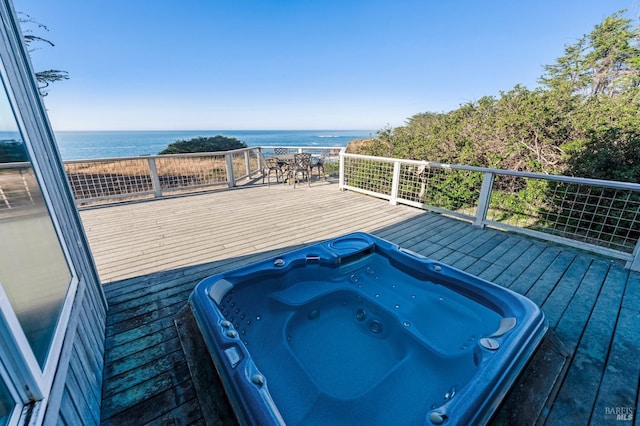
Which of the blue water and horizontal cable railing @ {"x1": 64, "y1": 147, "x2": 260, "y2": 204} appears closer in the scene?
horizontal cable railing @ {"x1": 64, "y1": 147, "x2": 260, "y2": 204}

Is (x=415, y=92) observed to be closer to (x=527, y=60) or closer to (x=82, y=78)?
(x=527, y=60)

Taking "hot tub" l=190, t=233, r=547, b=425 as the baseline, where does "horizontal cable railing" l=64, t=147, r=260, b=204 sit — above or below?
above

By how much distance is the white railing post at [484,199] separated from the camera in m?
3.48

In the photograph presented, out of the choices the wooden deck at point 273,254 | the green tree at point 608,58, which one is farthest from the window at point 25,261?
the green tree at point 608,58

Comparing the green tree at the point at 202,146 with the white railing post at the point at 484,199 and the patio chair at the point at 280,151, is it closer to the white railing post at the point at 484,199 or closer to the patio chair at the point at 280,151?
the patio chair at the point at 280,151

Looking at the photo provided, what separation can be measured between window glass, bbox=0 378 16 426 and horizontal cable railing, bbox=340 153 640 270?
4315 millimetres

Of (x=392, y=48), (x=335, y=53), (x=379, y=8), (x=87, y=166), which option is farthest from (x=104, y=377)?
(x=335, y=53)

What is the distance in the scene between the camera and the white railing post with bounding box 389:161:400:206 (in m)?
4.64

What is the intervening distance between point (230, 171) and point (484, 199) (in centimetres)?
540

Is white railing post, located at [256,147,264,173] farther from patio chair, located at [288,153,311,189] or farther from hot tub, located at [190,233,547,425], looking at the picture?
hot tub, located at [190,233,547,425]

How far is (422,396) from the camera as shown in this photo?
1585 mm

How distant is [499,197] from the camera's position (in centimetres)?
467

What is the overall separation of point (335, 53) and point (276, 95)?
1194cm

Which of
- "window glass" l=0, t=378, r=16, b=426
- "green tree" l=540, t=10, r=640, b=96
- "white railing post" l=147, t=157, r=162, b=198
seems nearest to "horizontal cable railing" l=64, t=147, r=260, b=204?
"white railing post" l=147, t=157, r=162, b=198
